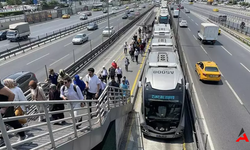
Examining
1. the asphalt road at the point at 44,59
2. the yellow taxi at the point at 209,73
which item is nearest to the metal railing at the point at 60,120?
the yellow taxi at the point at 209,73

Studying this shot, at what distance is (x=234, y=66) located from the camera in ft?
63.3

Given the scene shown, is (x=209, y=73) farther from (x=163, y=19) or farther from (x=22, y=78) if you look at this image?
(x=163, y=19)

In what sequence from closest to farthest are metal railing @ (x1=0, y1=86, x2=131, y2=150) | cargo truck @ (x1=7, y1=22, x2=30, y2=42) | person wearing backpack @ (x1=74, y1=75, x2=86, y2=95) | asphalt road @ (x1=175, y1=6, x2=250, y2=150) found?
metal railing @ (x1=0, y1=86, x2=131, y2=150) < person wearing backpack @ (x1=74, y1=75, x2=86, y2=95) < asphalt road @ (x1=175, y1=6, x2=250, y2=150) < cargo truck @ (x1=7, y1=22, x2=30, y2=42)

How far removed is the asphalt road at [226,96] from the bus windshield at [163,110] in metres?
2.21

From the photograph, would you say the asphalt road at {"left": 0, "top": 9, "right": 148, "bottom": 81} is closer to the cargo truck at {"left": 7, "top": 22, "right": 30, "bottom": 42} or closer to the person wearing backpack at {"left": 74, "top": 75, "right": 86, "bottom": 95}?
→ the cargo truck at {"left": 7, "top": 22, "right": 30, "bottom": 42}

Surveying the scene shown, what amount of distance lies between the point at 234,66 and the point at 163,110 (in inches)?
539

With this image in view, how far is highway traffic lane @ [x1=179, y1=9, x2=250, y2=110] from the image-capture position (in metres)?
14.3

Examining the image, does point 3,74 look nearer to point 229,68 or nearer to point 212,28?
point 229,68

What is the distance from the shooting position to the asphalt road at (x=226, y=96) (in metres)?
9.80

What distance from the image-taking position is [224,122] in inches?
422

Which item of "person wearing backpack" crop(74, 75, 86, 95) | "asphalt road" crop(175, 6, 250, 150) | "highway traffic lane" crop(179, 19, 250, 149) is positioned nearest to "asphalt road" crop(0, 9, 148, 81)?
"person wearing backpack" crop(74, 75, 86, 95)

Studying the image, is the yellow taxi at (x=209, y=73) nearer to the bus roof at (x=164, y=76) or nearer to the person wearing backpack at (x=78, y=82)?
the bus roof at (x=164, y=76)

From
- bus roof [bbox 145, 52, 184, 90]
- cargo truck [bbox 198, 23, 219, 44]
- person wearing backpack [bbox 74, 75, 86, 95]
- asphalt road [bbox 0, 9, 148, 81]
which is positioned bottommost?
asphalt road [bbox 0, 9, 148, 81]

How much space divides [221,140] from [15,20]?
49361 mm
